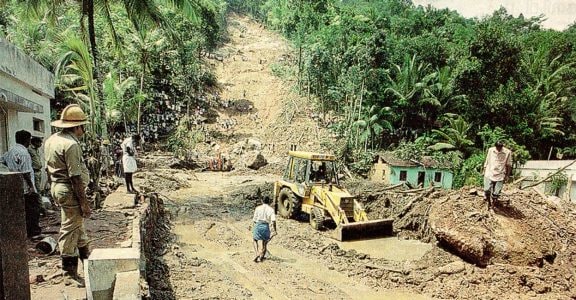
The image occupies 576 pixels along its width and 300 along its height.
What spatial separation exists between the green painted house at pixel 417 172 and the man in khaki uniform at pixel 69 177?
62.1ft

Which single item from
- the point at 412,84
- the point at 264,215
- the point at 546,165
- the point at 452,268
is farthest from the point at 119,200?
the point at 412,84

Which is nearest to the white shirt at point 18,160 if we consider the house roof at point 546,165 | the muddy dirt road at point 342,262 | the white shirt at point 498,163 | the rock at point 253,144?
the muddy dirt road at point 342,262

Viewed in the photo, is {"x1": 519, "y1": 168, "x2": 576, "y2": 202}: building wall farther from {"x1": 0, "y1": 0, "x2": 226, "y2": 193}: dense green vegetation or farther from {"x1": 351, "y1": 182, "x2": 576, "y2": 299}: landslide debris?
{"x1": 0, "y1": 0, "x2": 226, "y2": 193}: dense green vegetation

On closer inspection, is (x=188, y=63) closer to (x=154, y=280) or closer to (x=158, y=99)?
(x=158, y=99)

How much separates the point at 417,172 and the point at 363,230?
12071 millimetres

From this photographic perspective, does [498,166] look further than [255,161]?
No

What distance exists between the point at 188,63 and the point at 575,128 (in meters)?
28.6

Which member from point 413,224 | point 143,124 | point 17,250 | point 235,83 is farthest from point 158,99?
point 17,250

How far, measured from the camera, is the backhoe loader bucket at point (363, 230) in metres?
11.0

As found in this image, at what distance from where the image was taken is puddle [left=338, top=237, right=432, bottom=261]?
34.3 feet

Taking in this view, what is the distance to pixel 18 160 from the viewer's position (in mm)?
6430

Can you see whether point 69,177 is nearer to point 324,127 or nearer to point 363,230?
point 363,230

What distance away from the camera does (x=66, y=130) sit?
4418 mm

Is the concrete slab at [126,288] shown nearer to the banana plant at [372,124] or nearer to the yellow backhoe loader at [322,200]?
the yellow backhoe loader at [322,200]
